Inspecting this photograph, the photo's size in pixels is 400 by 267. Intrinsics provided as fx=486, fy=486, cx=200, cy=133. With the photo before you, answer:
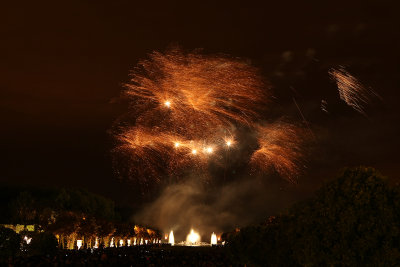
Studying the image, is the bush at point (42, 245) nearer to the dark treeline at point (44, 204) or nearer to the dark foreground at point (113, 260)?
the dark foreground at point (113, 260)

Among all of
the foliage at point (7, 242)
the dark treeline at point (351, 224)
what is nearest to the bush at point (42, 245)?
the foliage at point (7, 242)

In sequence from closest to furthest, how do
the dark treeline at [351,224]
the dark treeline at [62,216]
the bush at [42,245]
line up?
the dark treeline at [351,224], the bush at [42,245], the dark treeline at [62,216]

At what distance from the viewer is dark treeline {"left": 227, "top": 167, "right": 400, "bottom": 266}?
38.8 ft

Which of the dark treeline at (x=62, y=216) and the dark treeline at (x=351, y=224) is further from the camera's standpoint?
the dark treeline at (x=62, y=216)

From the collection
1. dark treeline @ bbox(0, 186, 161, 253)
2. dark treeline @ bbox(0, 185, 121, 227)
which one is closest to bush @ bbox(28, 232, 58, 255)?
dark treeline @ bbox(0, 186, 161, 253)

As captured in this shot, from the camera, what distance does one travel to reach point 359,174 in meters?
12.7

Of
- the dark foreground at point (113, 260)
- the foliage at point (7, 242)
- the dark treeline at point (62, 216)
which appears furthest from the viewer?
the dark treeline at point (62, 216)

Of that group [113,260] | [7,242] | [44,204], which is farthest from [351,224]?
[44,204]

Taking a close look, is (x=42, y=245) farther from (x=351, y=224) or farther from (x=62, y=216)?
(x=351, y=224)

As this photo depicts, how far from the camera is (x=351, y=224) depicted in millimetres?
12188

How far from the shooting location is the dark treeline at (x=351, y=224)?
11812 millimetres

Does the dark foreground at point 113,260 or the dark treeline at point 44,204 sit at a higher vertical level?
the dark treeline at point 44,204

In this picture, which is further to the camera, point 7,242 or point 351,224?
point 7,242

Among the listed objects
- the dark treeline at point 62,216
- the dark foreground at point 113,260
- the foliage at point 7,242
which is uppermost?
the dark treeline at point 62,216
